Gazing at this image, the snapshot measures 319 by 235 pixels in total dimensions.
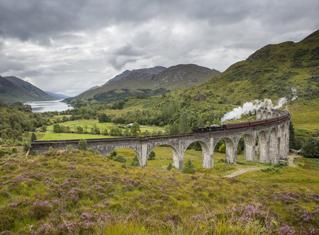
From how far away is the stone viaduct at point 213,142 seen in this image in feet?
153

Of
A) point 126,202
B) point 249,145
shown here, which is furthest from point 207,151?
point 126,202

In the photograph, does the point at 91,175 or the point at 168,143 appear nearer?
the point at 91,175

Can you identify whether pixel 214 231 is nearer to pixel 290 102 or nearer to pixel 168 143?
pixel 168 143

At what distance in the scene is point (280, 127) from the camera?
81.8 meters

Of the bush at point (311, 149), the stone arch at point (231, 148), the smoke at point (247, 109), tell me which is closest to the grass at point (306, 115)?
the smoke at point (247, 109)

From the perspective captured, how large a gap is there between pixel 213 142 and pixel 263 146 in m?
22.2

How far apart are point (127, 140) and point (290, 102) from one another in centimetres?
14418

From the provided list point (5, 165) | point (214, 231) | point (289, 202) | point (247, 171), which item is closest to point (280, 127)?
point (247, 171)

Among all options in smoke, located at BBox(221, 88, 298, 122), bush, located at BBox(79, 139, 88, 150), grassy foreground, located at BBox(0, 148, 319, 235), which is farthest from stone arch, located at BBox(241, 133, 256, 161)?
smoke, located at BBox(221, 88, 298, 122)

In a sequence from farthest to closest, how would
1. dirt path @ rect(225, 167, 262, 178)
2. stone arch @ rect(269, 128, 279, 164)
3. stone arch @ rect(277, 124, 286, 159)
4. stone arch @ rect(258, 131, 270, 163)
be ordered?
stone arch @ rect(277, 124, 286, 159) < stone arch @ rect(269, 128, 279, 164) < stone arch @ rect(258, 131, 270, 163) < dirt path @ rect(225, 167, 262, 178)

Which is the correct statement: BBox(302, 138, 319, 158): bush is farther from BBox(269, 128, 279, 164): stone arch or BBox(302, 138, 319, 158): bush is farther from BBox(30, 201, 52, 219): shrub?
BBox(30, 201, 52, 219): shrub

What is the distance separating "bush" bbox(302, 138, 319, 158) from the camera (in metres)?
91.2

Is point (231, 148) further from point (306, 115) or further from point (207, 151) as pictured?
point (306, 115)

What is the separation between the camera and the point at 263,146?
7525cm
